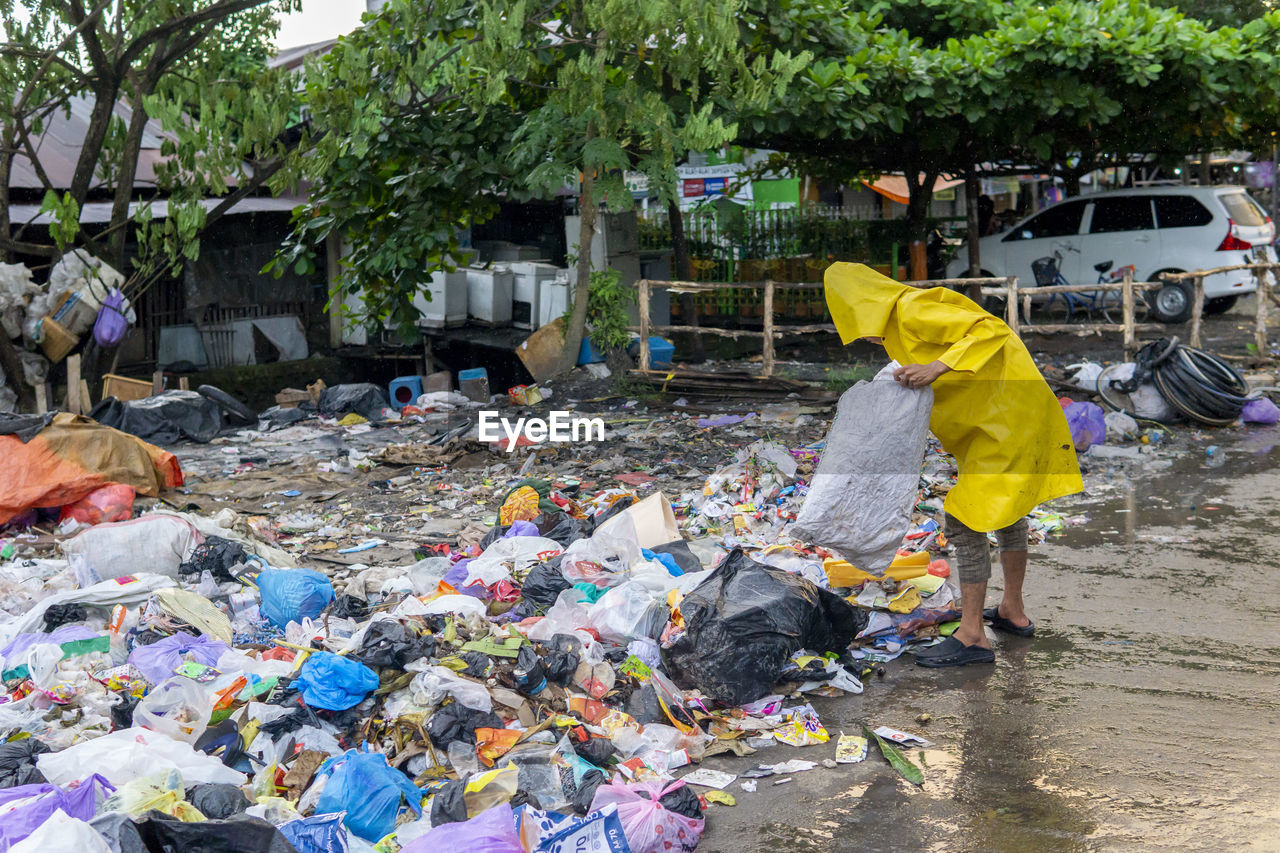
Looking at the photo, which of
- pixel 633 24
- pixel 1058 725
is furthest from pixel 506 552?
pixel 633 24

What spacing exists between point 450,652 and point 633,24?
5.82m

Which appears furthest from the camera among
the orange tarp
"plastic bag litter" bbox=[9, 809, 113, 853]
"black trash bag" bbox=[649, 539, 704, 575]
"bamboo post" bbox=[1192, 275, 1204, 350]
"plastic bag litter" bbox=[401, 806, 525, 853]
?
"bamboo post" bbox=[1192, 275, 1204, 350]

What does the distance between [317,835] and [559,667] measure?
1160 mm

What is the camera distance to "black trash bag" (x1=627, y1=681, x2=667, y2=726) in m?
3.78

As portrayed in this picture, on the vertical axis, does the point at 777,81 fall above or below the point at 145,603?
above

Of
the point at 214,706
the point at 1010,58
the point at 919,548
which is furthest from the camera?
the point at 1010,58

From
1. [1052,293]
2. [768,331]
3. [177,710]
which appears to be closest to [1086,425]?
[1052,293]

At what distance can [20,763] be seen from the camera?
10.6ft

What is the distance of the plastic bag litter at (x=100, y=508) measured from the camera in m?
6.81

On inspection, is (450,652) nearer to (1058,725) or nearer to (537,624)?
(537,624)

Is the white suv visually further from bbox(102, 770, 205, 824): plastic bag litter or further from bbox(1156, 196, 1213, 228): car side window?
bbox(102, 770, 205, 824): plastic bag litter

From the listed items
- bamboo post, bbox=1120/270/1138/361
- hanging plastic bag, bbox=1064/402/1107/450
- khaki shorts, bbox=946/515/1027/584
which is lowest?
khaki shorts, bbox=946/515/1027/584

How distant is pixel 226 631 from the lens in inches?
176

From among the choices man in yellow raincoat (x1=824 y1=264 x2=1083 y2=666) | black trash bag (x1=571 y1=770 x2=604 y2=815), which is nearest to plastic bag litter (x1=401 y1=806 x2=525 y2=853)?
black trash bag (x1=571 y1=770 x2=604 y2=815)
